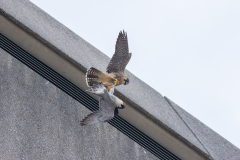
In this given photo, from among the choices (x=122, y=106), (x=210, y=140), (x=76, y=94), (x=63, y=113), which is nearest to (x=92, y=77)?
(x=76, y=94)

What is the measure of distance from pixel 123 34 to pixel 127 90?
100 centimetres

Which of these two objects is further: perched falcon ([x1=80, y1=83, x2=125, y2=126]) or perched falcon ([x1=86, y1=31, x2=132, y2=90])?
perched falcon ([x1=86, y1=31, x2=132, y2=90])

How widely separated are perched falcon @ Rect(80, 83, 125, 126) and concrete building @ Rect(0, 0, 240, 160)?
125 millimetres

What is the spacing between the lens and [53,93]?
5.54 m

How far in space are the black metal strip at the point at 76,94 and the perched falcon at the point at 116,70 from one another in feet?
0.50

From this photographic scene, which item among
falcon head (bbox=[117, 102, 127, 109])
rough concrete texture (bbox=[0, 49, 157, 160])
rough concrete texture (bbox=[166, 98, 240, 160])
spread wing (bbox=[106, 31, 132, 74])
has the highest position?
spread wing (bbox=[106, 31, 132, 74])

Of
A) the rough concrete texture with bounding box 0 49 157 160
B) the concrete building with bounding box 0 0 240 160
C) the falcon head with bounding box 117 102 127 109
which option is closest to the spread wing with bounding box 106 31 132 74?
the concrete building with bounding box 0 0 240 160

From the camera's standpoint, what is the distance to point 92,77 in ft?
19.1

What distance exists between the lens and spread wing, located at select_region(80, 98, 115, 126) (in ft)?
17.3

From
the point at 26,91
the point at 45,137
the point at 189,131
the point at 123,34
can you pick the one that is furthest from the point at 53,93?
the point at 123,34

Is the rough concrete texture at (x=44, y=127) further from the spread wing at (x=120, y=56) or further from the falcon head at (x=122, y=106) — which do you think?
the spread wing at (x=120, y=56)

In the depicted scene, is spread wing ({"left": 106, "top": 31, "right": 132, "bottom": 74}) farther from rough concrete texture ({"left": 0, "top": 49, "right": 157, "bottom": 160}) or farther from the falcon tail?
rough concrete texture ({"left": 0, "top": 49, "right": 157, "bottom": 160})

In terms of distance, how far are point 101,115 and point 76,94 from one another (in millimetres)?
552

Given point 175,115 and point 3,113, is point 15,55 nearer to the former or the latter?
point 3,113
